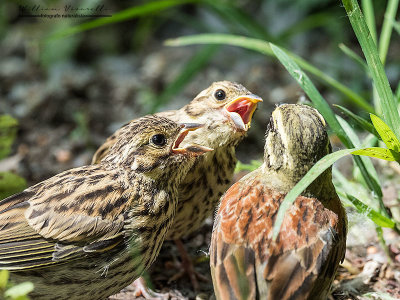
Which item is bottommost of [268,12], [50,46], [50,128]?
[50,128]

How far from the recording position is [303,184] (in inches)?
132

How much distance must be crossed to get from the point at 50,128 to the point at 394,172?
411 cm

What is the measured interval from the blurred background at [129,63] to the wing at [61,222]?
291 cm

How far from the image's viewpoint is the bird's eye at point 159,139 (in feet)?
14.2

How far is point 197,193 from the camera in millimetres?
4750

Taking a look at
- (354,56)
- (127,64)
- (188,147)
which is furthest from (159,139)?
(127,64)

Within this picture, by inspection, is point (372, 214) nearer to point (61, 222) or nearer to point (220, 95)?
point (220, 95)

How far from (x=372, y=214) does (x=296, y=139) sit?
0.98 metres

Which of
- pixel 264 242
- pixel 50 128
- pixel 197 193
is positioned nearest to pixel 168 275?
pixel 197 193

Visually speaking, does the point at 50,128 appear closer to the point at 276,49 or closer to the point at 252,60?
the point at 252,60

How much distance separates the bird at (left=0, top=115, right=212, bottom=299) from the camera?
3.96m

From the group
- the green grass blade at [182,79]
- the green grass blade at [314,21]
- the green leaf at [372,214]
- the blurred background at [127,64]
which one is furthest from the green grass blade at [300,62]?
the green grass blade at [314,21]

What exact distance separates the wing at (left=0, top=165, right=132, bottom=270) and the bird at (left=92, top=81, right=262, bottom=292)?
70 centimetres

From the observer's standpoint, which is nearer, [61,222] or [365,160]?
[61,222]
